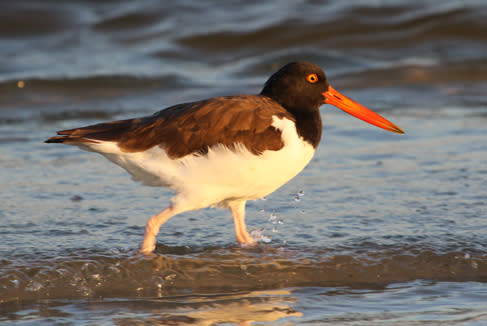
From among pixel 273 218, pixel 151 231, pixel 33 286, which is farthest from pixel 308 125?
pixel 33 286

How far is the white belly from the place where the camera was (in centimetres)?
437

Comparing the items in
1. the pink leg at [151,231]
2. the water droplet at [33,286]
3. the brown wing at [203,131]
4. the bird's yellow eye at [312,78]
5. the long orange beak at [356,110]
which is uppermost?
the bird's yellow eye at [312,78]

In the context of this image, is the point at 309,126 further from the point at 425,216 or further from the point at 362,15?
the point at 362,15

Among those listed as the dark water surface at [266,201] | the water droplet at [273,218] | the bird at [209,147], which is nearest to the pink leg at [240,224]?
the dark water surface at [266,201]

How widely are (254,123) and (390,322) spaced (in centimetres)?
144

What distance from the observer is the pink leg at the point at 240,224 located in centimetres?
482

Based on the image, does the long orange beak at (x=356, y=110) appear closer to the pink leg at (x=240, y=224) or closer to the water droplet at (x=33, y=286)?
the pink leg at (x=240, y=224)

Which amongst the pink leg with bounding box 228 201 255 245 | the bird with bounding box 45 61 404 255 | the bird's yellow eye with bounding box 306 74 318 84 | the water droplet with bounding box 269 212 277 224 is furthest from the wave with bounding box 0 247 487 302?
the bird's yellow eye with bounding box 306 74 318 84

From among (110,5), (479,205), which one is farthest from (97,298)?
(110,5)

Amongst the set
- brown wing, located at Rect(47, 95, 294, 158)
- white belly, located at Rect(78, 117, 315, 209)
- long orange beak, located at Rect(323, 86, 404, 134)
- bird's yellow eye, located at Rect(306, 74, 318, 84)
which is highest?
bird's yellow eye, located at Rect(306, 74, 318, 84)

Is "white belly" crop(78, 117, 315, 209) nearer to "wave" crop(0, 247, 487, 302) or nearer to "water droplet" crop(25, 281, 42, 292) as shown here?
"wave" crop(0, 247, 487, 302)

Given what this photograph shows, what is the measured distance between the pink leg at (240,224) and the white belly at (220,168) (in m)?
0.34

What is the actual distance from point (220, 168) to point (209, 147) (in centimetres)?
14

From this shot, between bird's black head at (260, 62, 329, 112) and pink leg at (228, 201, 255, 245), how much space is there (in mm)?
734
